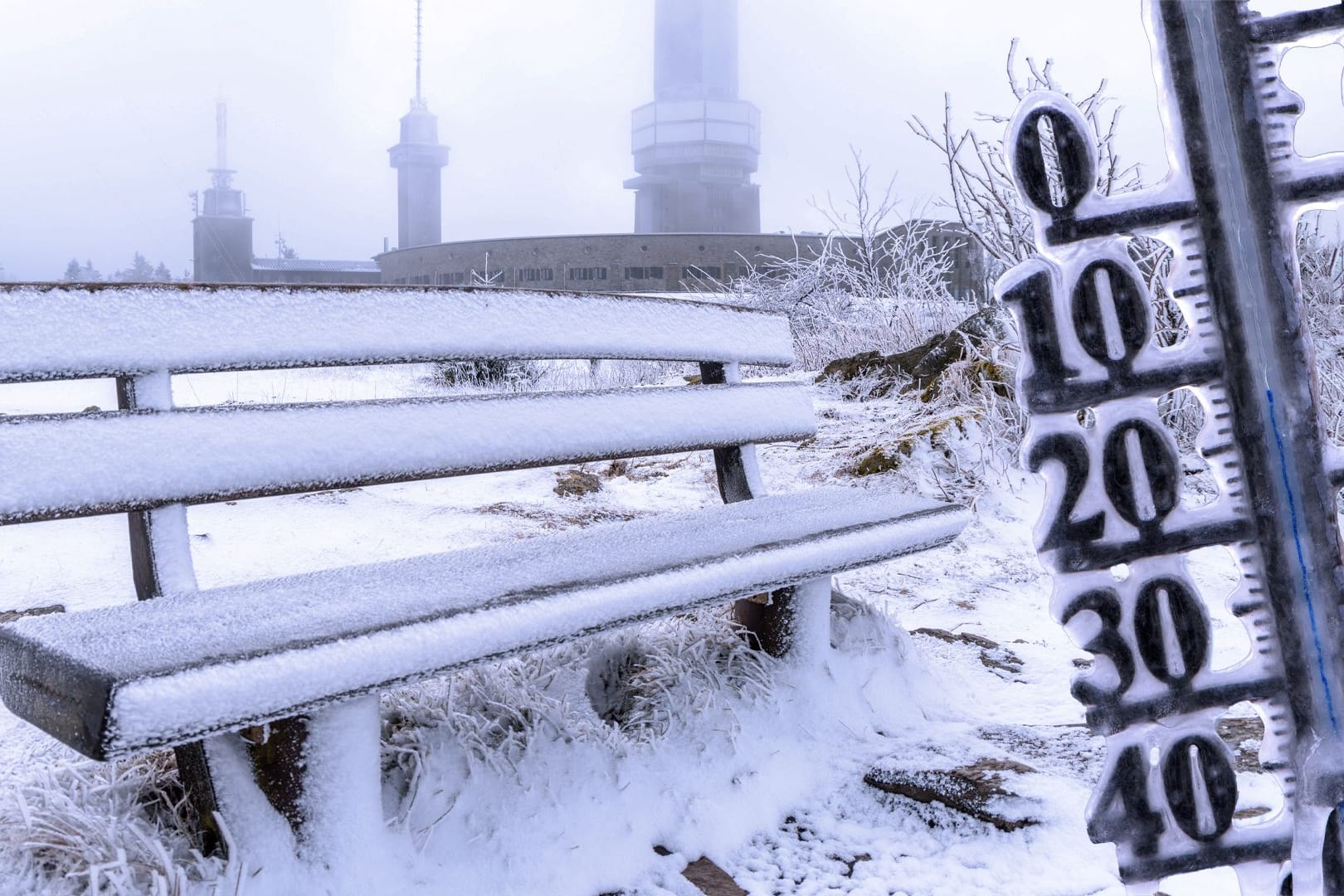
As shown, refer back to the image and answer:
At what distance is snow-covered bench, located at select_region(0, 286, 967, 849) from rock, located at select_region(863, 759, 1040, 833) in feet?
0.96

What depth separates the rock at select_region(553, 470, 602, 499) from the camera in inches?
154

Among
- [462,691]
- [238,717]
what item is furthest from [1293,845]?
[462,691]

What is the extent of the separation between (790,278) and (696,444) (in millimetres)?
7749

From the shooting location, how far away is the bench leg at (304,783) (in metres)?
1.17

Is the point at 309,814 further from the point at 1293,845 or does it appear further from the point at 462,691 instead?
the point at 1293,845

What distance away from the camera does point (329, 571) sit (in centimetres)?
134

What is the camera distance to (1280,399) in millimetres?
649

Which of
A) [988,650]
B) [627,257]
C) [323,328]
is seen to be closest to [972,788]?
[988,650]

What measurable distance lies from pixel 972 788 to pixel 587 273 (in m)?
29.5

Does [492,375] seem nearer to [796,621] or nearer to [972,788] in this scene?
[796,621]

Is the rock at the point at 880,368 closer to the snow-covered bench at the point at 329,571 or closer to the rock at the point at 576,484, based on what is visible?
the rock at the point at 576,484

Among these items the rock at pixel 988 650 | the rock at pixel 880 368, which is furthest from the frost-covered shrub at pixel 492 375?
the rock at pixel 988 650

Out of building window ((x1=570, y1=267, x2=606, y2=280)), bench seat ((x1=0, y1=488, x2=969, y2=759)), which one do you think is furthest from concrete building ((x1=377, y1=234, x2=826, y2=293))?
bench seat ((x1=0, y1=488, x2=969, y2=759))

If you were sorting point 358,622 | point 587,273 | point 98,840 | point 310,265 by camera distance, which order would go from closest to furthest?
1. point 358,622
2. point 98,840
3. point 587,273
4. point 310,265
